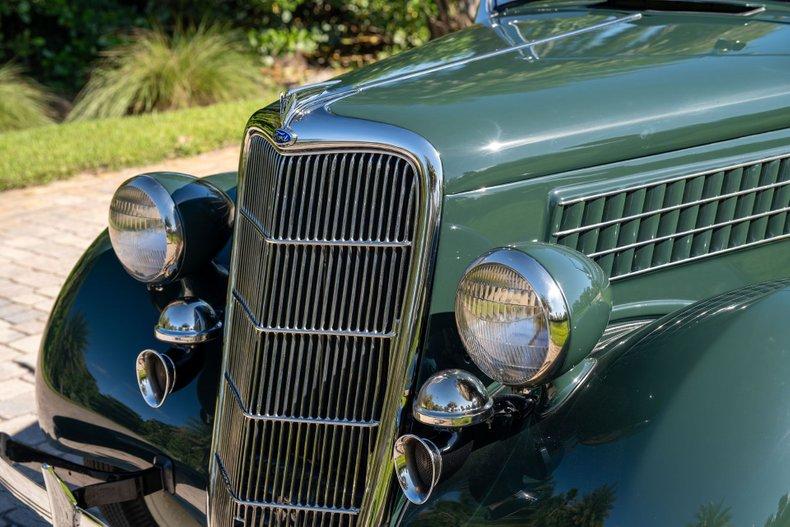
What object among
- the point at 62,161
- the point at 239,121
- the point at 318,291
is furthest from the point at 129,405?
the point at 239,121

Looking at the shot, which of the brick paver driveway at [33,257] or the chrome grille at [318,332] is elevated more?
the chrome grille at [318,332]

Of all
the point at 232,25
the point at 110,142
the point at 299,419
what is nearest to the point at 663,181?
the point at 299,419

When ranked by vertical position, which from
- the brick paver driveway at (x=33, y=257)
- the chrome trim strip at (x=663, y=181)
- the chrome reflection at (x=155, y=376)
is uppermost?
the chrome trim strip at (x=663, y=181)

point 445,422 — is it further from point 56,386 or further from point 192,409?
point 56,386

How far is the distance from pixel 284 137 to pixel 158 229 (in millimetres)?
628

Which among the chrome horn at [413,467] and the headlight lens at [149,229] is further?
the headlight lens at [149,229]

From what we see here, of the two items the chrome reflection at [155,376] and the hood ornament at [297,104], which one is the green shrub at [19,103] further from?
the hood ornament at [297,104]

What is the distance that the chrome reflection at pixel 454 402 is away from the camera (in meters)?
1.96

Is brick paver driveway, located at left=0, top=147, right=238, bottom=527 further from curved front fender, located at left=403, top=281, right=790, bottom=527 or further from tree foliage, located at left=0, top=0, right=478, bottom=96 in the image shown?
tree foliage, located at left=0, top=0, right=478, bottom=96

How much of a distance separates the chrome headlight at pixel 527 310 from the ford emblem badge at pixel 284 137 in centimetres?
54

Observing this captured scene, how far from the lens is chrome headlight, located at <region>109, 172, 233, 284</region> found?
269 centimetres

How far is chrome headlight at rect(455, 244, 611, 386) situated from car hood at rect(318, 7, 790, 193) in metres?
0.29

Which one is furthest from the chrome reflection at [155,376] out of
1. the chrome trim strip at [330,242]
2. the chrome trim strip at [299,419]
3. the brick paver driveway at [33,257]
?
the brick paver driveway at [33,257]

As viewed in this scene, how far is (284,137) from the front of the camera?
223cm
